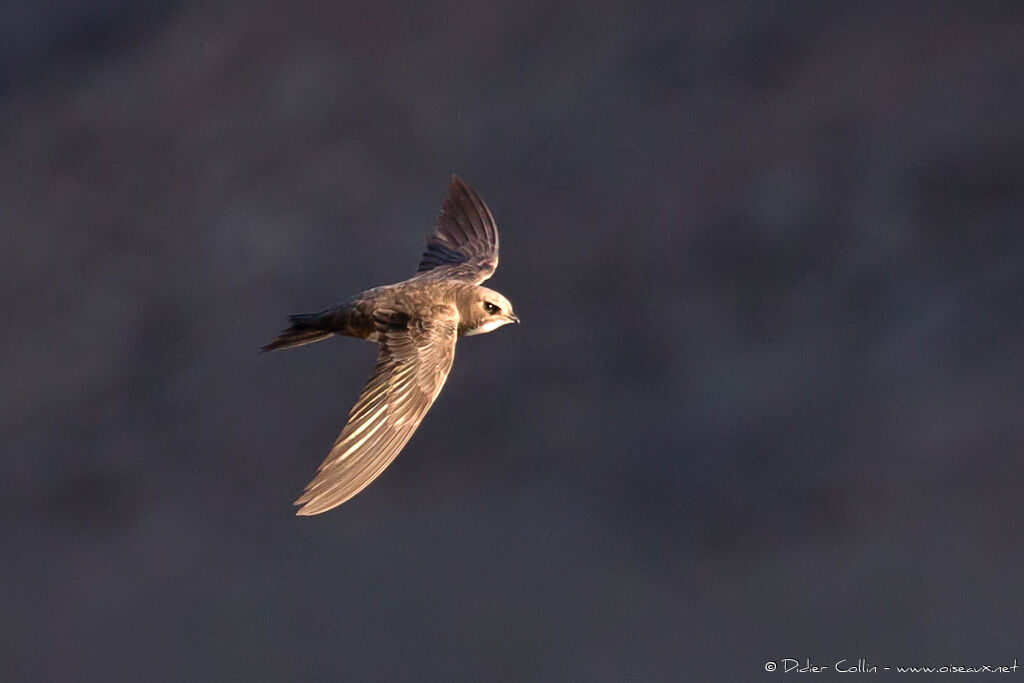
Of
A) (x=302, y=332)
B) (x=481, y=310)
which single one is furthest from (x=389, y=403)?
(x=481, y=310)

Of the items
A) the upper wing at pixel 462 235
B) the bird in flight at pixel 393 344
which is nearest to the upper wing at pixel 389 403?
the bird in flight at pixel 393 344

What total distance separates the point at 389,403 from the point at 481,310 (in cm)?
83

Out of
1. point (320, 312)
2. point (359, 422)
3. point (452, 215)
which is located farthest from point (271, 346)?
point (452, 215)

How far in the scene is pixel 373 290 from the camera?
20.1ft

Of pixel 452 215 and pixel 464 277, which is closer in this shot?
pixel 464 277

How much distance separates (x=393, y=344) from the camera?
578 cm

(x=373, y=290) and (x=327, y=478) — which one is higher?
(x=373, y=290)

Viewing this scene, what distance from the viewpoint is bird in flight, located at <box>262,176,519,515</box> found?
5.10 m

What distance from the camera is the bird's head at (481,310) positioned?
20.3ft

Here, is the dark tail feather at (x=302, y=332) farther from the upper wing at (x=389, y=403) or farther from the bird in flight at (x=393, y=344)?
the upper wing at (x=389, y=403)

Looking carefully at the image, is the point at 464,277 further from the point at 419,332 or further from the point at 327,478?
the point at 327,478

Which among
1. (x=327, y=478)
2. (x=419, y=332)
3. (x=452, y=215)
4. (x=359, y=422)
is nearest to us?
(x=327, y=478)

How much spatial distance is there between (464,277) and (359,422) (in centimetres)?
155

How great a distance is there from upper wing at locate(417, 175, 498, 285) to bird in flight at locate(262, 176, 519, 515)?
267mm
